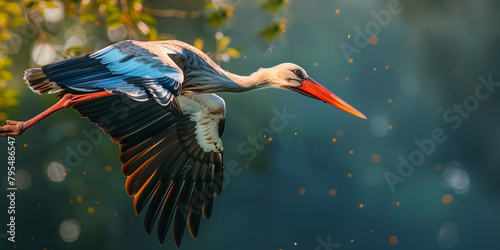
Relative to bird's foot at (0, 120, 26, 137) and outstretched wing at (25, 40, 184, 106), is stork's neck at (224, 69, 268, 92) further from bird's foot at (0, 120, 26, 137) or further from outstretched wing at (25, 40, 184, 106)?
bird's foot at (0, 120, 26, 137)

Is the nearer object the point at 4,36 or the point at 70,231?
the point at 4,36

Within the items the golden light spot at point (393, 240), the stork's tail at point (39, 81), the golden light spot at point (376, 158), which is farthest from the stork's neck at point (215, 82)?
the golden light spot at point (393, 240)

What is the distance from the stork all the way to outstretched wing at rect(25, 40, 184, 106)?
0.21 ft

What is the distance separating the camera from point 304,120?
20.2 feet

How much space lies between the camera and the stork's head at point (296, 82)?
3.74m

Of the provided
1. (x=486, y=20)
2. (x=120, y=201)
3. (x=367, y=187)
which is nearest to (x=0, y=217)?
(x=120, y=201)

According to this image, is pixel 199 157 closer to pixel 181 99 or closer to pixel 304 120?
pixel 181 99

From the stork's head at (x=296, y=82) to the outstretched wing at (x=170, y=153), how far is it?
447mm

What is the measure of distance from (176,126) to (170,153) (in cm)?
19

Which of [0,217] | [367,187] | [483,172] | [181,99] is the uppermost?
[181,99]

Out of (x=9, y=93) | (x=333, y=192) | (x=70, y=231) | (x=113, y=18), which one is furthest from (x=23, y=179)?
(x=333, y=192)

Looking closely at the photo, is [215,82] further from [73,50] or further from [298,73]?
[73,50]

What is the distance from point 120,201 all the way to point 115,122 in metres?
2.60

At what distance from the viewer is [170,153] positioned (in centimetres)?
399
